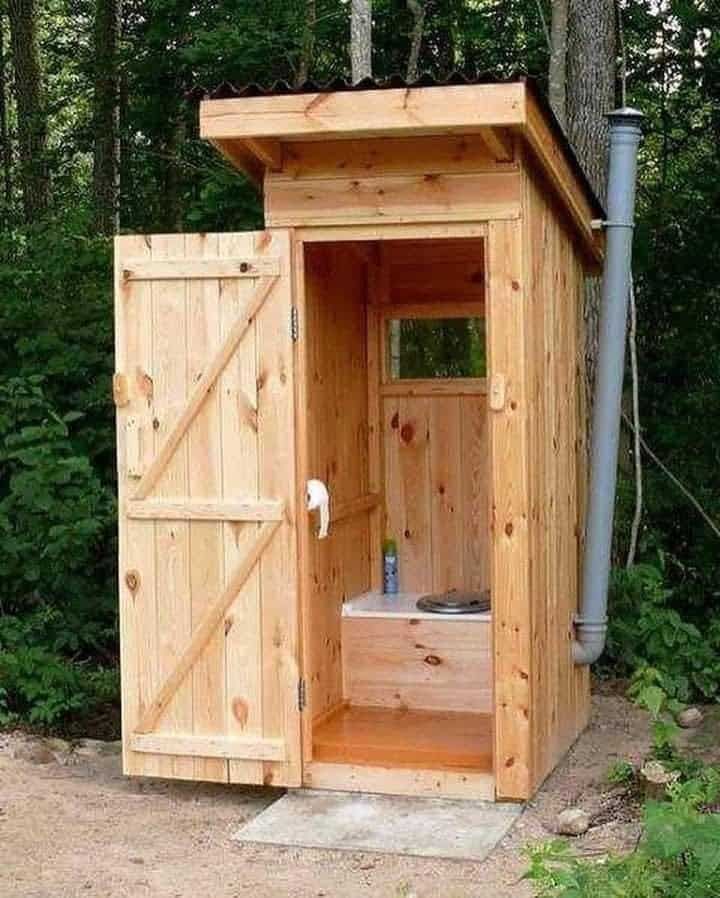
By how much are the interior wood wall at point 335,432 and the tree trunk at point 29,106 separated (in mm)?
6900

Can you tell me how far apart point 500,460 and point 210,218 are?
4.83 metres

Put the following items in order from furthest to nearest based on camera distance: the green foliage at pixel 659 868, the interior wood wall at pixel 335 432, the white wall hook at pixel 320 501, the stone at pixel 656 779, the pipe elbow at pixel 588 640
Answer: the pipe elbow at pixel 588 640, the interior wood wall at pixel 335 432, the white wall hook at pixel 320 501, the stone at pixel 656 779, the green foliage at pixel 659 868

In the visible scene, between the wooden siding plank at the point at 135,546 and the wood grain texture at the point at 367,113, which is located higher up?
the wood grain texture at the point at 367,113

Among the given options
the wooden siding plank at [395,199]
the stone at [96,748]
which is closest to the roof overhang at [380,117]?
the wooden siding plank at [395,199]

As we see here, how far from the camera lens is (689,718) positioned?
6.53m

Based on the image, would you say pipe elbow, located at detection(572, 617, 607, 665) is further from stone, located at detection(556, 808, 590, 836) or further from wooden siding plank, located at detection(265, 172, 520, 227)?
wooden siding plank, located at detection(265, 172, 520, 227)

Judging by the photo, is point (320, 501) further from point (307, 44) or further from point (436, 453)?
point (307, 44)

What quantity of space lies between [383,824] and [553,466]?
161 centimetres

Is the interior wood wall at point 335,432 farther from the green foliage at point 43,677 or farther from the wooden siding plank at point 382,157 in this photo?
the green foliage at point 43,677

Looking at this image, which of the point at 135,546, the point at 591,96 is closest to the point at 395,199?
the point at 135,546

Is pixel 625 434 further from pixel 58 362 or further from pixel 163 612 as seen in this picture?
pixel 163 612

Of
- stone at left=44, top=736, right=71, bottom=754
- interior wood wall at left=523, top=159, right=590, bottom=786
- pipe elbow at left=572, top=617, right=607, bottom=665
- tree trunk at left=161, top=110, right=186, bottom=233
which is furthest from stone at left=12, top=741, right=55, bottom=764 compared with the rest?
tree trunk at left=161, top=110, right=186, bottom=233

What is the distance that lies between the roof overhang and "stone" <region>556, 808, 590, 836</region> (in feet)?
7.81

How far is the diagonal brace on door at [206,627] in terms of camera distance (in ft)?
17.1
